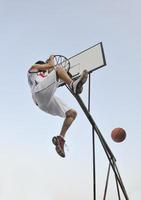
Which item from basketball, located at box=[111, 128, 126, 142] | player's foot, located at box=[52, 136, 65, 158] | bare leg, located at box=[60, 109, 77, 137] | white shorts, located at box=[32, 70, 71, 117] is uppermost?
white shorts, located at box=[32, 70, 71, 117]

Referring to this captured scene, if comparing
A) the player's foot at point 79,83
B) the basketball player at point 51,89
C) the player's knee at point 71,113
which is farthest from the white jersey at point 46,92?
the player's foot at point 79,83

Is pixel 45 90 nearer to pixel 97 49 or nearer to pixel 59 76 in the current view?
pixel 59 76

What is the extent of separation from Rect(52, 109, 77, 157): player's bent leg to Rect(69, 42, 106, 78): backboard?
1545 millimetres

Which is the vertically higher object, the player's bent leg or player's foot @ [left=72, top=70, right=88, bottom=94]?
player's foot @ [left=72, top=70, right=88, bottom=94]

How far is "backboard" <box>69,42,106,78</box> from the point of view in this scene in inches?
387

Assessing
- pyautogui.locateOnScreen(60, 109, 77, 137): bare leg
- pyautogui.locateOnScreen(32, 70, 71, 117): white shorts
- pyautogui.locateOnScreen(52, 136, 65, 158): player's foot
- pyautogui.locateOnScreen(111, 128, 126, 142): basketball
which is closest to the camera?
pyautogui.locateOnScreen(32, 70, 71, 117): white shorts

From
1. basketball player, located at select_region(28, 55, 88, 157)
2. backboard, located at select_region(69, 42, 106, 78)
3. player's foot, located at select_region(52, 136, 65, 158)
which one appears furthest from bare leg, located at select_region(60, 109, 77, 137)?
backboard, located at select_region(69, 42, 106, 78)

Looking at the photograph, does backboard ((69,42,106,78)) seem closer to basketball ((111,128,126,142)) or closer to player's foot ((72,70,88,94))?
basketball ((111,128,126,142))

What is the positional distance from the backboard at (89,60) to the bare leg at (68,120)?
59.8 inches

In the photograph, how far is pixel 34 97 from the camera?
340 inches

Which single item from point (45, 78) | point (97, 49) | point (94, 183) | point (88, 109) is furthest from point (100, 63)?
point (94, 183)

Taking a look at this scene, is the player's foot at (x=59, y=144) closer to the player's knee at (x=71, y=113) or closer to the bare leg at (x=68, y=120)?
the bare leg at (x=68, y=120)

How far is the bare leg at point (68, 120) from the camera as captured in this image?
849cm

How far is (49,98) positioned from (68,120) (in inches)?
25.0
